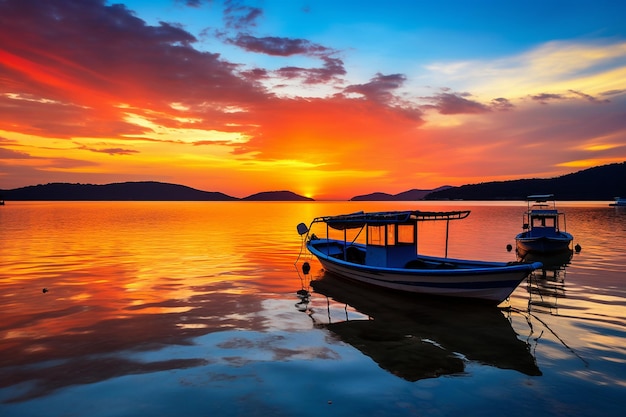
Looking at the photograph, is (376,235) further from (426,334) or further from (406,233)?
(426,334)

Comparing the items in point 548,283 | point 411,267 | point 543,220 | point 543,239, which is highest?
point 543,220

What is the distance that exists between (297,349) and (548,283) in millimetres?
19892

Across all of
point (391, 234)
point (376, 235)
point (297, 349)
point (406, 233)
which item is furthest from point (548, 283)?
point (297, 349)

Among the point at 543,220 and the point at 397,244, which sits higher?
the point at 543,220

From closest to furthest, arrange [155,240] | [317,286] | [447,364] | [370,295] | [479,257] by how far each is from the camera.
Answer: [447,364], [370,295], [317,286], [479,257], [155,240]

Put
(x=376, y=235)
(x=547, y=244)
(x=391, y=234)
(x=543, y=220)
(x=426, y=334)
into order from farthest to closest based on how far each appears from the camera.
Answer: (x=543, y=220) → (x=547, y=244) → (x=376, y=235) → (x=391, y=234) → (x=426, y=334)

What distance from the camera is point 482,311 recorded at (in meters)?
18.9

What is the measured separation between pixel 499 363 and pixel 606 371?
2.94 meters

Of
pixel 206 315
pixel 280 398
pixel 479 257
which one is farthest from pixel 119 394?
pixel 479 257

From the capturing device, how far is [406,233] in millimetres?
23641

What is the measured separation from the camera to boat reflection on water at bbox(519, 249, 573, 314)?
2012 centimetres

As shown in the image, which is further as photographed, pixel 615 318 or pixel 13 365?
pixel 615 318

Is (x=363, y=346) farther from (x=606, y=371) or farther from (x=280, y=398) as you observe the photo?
(x=606, y=371)

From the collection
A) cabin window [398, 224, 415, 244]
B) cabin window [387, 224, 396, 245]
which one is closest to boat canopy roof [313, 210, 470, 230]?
cabin window [398, 224, 415, 244]
